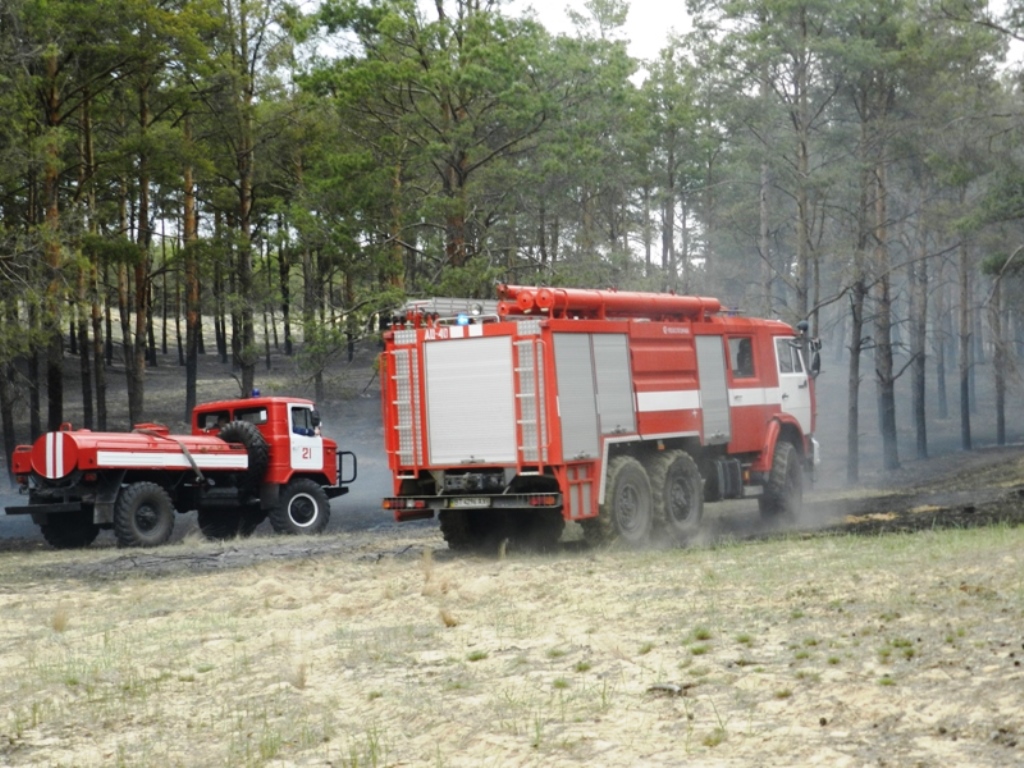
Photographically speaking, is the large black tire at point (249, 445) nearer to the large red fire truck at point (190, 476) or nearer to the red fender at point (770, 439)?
the large red fire truck at point (190, 476)

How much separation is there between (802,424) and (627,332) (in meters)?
5.99

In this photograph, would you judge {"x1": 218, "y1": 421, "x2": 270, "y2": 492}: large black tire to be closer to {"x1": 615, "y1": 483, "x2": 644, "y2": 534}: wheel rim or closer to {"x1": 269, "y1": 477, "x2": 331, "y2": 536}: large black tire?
{"x1": 269, "y1": 477, "x2": 331, "y2": 536}: large black tire

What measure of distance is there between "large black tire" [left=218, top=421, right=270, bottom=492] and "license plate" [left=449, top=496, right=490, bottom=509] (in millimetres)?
7210

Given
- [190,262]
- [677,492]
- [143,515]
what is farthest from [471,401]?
[190,262]

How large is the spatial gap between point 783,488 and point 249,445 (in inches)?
348

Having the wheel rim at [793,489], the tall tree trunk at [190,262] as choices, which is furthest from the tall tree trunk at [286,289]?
the wheel rim at [793,489]

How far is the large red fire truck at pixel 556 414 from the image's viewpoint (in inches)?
630

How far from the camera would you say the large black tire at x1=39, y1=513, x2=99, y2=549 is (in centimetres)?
2195

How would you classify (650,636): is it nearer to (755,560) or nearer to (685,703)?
(685,703)

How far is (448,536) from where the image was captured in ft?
59.0

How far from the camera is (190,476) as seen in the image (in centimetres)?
2223

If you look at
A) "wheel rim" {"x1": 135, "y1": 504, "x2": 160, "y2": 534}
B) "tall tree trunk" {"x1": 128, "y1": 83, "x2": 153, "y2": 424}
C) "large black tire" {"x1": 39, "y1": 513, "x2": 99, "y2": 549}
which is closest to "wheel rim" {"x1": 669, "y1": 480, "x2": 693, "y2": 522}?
"wheel rim" {"x1": 135, "y1": 504, "x2": 160, "y2": 534}

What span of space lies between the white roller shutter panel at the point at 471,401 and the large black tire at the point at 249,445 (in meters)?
6.88

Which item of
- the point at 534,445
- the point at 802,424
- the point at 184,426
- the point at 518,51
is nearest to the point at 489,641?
the point at 534,445
